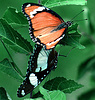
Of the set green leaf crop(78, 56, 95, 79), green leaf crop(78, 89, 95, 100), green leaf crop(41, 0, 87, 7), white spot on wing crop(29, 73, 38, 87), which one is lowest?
green leaf crop(78, 89, 95, 100)

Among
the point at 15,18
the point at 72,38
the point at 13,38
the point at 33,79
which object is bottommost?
the point at 33,79

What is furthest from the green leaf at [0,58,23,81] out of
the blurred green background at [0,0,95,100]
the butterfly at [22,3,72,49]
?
the blurred green background at [0,0,95,100]

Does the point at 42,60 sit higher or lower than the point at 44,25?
lower

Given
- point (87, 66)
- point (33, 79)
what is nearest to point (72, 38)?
point (33, 79)

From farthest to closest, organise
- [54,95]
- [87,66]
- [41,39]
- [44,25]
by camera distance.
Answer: [87,66], [44,25], [41,39], [54,95]

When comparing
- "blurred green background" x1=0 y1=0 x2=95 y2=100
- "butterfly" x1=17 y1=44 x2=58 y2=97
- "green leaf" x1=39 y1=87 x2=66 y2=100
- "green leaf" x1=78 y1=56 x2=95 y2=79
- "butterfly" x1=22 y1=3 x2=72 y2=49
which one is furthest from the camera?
"blurred green background" x1=0 y1=0 x2=95 y2=100

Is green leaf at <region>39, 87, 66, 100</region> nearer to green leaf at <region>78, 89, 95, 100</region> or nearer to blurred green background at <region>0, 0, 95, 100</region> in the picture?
green leaf at <region>78, 89, 95, 100</region>

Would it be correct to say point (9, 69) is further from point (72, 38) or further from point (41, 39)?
point (72, 38)
